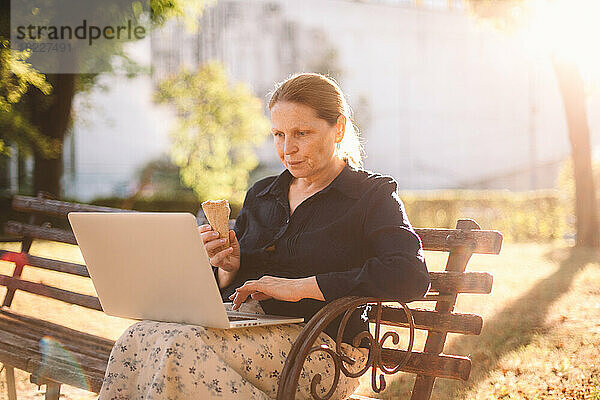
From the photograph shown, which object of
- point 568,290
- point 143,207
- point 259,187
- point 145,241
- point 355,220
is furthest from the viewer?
point 143,207

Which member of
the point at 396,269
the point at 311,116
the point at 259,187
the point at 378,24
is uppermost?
the point at 378,24

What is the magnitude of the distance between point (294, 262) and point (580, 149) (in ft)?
29.4

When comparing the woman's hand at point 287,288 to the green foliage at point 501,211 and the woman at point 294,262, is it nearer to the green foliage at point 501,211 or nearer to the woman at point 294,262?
the woman at point 294,262

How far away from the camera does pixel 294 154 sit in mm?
2688

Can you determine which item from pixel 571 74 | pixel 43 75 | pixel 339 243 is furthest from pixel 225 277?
pixel 571 74

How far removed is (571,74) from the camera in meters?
10.4

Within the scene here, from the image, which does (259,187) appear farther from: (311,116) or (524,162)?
(524,162)

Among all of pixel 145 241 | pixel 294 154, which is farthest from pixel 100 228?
pixel 294 154

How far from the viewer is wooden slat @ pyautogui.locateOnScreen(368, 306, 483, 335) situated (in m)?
2.73

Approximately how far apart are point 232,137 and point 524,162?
54.0 ft

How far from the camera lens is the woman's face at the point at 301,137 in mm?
2658

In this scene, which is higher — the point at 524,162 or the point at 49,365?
the point at 524,162

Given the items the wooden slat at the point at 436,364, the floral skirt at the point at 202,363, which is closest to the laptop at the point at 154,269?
the floral skirt at the point at 202,363

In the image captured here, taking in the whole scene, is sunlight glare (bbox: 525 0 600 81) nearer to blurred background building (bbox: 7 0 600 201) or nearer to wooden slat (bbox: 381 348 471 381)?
wooden slat (bbox: 381 348 471 381)
